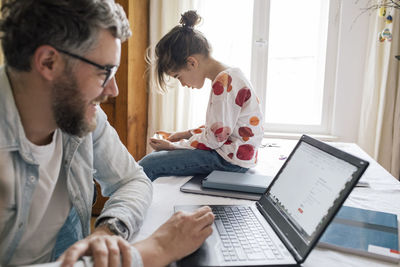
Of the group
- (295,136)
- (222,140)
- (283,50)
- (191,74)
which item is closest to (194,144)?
(222,140)

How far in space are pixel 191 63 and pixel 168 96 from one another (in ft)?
3.05

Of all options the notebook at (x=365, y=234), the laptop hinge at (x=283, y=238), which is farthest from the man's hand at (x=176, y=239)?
the notebook at (x=365, y=234)

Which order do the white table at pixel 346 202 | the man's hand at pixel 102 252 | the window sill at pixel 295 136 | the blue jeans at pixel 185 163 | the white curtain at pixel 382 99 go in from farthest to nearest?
1. the window sill at pixel 295 136
2. the white curtain at pixel 382 99
3. the blue jeans at pixel 185 163
4. the white table at pixel 346 202
5. the man's hand at pixel 102 252

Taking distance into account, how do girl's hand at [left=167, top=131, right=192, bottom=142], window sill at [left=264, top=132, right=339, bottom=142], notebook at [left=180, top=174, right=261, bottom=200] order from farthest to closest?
window sill at [left=264, top=132, right=339, bottom=142] < girl's hand at [left=167, top=131, right=192, bottom=142] < notebook at [left=180, top=174, right=261, bottom=200]

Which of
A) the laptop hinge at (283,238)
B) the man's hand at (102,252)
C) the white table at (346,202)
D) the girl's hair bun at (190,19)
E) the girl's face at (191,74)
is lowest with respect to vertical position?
the white table at (346,202)

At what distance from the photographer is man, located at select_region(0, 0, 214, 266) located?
65 centimetres

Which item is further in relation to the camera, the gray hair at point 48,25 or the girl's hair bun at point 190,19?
the girl's hair bun at point 190,19

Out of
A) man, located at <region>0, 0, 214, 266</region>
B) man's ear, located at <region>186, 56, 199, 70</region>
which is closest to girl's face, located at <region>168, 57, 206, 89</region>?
man's ear, located at <region>186, 56, 199, 70</region>

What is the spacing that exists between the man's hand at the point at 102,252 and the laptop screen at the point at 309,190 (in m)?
0.34

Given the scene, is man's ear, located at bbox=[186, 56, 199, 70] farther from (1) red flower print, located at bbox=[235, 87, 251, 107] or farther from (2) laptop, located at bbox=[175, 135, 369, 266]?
(2) laptop, located at bbox=[175, 135, 369, 266]

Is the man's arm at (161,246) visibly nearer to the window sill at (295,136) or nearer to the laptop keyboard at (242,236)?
the laptop keyboard at (242,236)

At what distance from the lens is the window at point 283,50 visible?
8.30ft

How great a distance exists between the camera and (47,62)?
0.69 meters

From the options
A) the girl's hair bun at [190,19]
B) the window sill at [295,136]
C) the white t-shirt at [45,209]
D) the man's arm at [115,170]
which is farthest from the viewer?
the window sill at [295,136]
